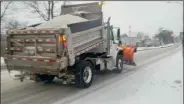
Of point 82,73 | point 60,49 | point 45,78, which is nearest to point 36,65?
point 60,49

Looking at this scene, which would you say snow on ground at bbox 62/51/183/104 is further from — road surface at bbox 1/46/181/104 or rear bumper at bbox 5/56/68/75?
rear bumper at bbox 5/56/68/75

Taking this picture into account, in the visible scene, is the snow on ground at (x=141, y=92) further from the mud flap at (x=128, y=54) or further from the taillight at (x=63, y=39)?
the mud flap at (x=128, y=54)

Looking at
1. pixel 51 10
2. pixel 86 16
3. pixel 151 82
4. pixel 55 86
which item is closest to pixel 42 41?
pixel 55 86

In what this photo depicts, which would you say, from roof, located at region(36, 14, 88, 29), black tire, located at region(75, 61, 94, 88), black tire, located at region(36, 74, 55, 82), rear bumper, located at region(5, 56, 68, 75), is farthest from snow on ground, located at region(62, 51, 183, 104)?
roof, located at region(36, 14, 88, 29)

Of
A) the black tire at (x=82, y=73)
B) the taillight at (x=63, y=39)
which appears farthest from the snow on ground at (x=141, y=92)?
the taillight at (x=63, y=39)

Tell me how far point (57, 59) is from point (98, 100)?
167 cm

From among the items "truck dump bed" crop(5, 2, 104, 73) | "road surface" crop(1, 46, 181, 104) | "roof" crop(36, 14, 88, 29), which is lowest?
"road surface" crop(1, 46, 181, 104)

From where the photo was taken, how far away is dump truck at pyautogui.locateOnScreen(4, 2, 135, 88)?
7.58 metres

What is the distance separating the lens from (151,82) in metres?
9.49

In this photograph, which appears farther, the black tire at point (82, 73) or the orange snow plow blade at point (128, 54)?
the orange snow plow blade at point (128, 54)

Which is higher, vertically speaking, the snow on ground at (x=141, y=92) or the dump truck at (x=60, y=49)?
the dump truck at (x=60, y=49)

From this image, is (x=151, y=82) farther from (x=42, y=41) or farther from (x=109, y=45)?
(x=42, y=41)

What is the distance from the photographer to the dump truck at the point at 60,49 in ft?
24.9

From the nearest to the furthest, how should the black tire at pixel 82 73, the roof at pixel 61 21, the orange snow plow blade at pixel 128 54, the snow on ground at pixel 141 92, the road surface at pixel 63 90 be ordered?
the snow on ground at pixel 141 92, the road surface at pixel 63 90, the black tire at pixel 82 73, the roof at pixel 61 21, the orange snow plow blade at pixel 128 54
